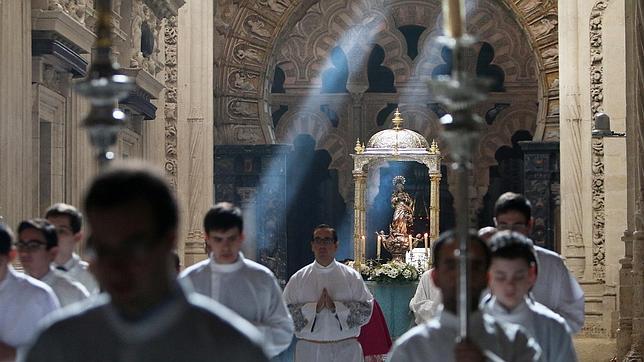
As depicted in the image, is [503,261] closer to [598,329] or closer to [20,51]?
[20,51]

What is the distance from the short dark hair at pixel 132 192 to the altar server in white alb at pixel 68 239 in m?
5.31

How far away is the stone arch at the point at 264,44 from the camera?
3180 cm

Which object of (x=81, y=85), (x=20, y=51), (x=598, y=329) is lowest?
(x=598, y=329)

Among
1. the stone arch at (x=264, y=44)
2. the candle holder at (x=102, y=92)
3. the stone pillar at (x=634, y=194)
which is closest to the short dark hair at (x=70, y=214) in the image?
the candle holder at (x=102, y=92)

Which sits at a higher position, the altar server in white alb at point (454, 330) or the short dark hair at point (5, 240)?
the short dark hair at point (5, 240)

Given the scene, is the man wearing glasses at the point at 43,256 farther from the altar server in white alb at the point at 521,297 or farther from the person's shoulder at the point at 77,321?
the person's shoulder at the point at 77,321

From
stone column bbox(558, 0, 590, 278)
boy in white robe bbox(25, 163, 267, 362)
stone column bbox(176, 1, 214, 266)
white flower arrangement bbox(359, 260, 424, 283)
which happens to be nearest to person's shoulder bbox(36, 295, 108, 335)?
boy in white robe bbox(25, 163, 267, 362)

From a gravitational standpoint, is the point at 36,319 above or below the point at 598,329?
above

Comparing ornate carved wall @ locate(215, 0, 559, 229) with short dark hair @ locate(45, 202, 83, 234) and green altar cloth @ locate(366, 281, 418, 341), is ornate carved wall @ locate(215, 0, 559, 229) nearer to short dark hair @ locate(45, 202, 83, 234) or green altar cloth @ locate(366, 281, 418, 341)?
green altar cloth @ locate(366, 281, 418, 341)

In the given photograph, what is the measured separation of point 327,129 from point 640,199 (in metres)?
17.5

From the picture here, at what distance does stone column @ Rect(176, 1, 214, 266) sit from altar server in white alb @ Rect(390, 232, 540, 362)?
21103 millimetres

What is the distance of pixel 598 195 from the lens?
26531 mm

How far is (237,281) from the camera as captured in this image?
898 centimetres

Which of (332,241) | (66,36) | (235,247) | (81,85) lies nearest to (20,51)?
(66,36)
